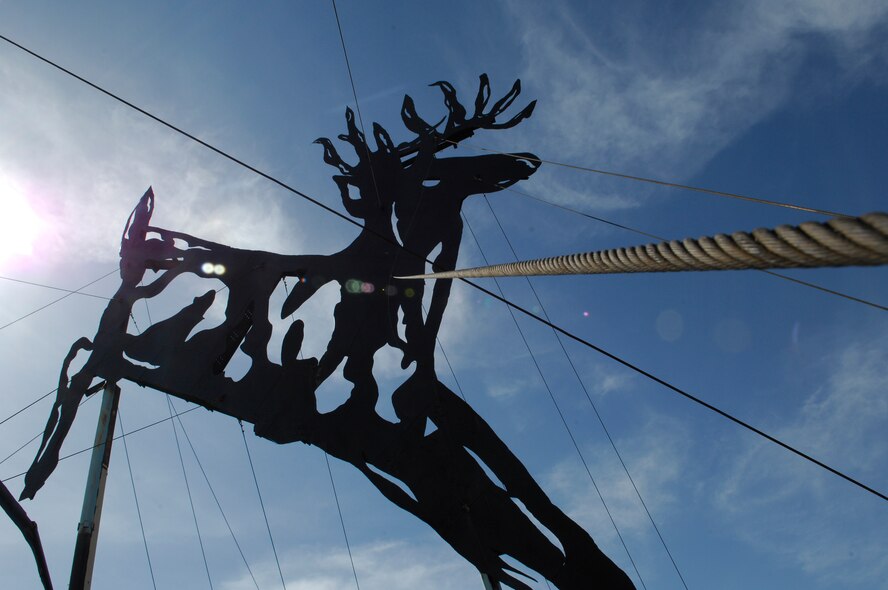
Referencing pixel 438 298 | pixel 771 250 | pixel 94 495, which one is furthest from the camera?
pixel 438 298

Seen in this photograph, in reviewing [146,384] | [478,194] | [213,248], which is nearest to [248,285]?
[213,248]

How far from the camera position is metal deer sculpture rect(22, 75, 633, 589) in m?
6.12

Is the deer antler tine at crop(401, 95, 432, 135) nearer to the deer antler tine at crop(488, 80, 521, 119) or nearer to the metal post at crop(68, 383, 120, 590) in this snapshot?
the deer antler tine at crop(488, 80, 521, 119)

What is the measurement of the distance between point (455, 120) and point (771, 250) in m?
7.09

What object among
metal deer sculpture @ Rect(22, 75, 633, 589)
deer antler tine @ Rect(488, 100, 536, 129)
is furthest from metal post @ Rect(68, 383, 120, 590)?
deer antler tine @ Rect(488, 100, 536, 129)

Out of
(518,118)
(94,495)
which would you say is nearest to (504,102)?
(518,118)

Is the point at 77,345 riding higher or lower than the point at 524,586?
higher

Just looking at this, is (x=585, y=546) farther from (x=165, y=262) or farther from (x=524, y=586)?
(x=165, y=262)

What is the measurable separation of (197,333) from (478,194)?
3597mm

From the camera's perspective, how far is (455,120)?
8336 millimetres

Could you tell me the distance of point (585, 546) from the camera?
5906 mm

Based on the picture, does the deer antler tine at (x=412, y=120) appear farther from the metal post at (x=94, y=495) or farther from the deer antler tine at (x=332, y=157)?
the metal post at (x=94, y=495)

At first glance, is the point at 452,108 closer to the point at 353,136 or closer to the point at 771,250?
the point at 353,136

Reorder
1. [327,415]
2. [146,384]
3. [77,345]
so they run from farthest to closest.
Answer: [77,345], [146,384], [327,415]
